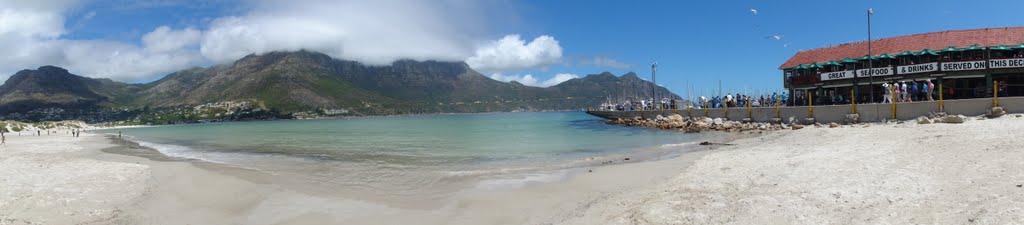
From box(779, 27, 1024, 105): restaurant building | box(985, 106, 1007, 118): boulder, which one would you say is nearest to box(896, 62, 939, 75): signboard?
box(779, 27, 1024, 105): restaurant building

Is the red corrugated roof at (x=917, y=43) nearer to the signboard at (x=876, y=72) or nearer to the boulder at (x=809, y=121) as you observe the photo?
the signboard at (x=876, y=72)

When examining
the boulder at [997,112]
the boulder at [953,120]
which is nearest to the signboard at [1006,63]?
the boulder at [997,112]

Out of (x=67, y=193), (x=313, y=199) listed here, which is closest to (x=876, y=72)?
(x=313, y=199)

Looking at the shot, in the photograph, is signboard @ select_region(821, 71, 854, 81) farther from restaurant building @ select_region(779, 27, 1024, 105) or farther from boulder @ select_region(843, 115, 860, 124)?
boulder @ select_region(843, 115, 860, 124)

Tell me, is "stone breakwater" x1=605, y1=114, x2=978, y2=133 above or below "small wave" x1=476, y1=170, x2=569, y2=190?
above

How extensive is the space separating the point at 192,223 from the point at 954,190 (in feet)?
42.7

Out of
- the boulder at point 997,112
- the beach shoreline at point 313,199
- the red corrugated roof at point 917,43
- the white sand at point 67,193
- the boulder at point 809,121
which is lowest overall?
the beach shoreline at point 313,199

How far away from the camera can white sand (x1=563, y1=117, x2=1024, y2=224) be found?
7039 millimetres

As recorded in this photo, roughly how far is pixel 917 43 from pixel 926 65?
4.63m

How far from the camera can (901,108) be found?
26516 mm

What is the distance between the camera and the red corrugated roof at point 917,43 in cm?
3772

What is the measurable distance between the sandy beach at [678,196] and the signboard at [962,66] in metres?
28.8

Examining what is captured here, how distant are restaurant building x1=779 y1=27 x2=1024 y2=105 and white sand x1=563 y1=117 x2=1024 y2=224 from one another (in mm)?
27228

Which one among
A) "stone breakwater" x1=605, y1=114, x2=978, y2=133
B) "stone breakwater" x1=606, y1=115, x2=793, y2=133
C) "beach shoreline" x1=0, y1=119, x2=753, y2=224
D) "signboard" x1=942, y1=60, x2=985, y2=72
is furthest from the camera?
"signboard" x1=942, y1=60, x2=985, y2=72
